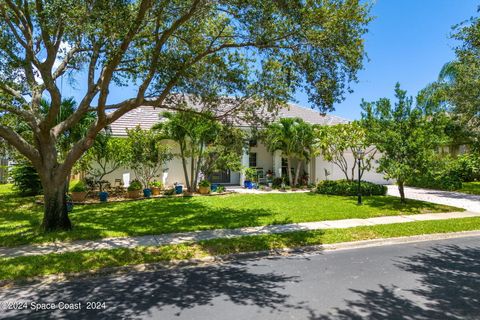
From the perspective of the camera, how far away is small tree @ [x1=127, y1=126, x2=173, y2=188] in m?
17.1

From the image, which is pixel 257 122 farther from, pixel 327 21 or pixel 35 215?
pixel 35 215

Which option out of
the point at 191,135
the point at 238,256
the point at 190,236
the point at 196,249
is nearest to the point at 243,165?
the point at 191,135

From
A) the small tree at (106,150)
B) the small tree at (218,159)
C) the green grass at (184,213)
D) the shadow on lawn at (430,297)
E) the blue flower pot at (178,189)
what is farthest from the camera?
the small tree at (218,159)

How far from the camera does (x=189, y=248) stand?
7.95 meters

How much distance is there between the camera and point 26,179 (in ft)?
57.5

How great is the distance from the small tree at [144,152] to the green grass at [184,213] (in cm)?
251

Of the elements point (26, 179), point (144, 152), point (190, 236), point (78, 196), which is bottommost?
point (190, 236)

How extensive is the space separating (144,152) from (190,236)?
9.34m

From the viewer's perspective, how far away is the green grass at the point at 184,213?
9.61 metres

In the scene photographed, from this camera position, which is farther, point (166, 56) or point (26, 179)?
point (26, 179)

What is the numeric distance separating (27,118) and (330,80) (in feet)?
29.2

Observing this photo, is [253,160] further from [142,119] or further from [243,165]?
[142,119]

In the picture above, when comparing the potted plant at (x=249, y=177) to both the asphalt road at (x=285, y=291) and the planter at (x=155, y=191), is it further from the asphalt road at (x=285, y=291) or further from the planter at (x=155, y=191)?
the asphalt road at (x=285, y=291)

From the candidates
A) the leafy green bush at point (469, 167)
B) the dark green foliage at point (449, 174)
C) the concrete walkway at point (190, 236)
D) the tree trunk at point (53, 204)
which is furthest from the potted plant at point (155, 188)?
the leafy green bush at point (469, 167)
